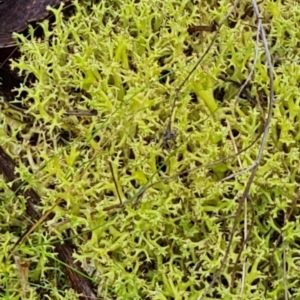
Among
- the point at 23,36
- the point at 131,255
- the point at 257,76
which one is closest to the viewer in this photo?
the point at 131,255

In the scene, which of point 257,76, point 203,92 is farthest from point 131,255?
point 257,76

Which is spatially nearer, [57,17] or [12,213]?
[12,213]

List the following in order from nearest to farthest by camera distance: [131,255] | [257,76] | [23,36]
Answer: [131,255] < [257,76] < [23,36]

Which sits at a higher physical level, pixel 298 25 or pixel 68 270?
pixel 298 25

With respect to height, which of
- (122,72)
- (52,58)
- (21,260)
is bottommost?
(21,260)

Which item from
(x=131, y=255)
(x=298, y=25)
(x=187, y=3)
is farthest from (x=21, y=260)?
(x=298, y=25)

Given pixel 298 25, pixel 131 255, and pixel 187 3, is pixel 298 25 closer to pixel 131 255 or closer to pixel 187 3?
pixel 187 3
